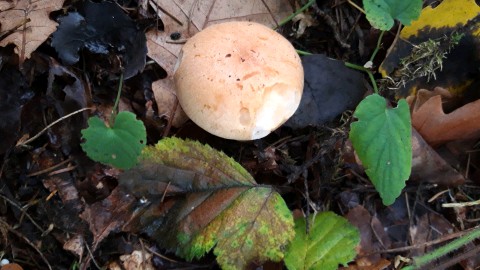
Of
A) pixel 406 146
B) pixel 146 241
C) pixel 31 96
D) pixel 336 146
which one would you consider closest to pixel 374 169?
pixel 406 146

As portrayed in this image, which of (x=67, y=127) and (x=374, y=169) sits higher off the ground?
(x=374, y=169)

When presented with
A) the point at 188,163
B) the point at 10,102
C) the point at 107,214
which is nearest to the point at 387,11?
the point at 188,163

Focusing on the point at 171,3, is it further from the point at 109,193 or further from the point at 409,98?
the point at 409,98

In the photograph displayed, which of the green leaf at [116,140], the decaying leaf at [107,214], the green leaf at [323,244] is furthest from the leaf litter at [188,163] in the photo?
the green leaf at [116,140]

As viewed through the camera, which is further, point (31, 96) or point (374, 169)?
point (31, 96)

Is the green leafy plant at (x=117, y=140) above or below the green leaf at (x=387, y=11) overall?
below

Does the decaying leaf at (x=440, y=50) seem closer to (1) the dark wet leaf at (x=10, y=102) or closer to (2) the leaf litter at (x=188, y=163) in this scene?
(2) the leaf litter at (x=188, y=163)

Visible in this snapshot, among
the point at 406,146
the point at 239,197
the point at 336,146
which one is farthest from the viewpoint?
the point at 336,146
